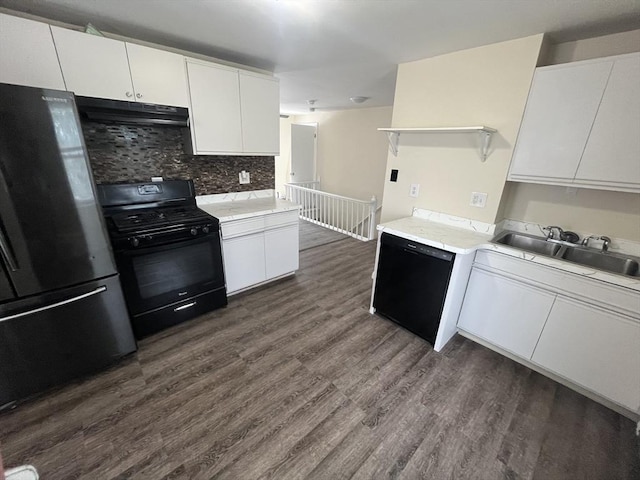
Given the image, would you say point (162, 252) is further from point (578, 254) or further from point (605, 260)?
point (605, 260)

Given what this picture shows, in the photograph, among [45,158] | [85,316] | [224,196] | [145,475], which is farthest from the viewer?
[224,196]

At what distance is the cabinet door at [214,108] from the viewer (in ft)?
7.54

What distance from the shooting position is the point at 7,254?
142 cm

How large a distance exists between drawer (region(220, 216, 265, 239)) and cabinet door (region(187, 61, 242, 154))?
2.31 feet

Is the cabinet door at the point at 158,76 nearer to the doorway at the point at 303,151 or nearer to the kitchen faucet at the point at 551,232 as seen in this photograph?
the kitchen faucet at the point at 551,232

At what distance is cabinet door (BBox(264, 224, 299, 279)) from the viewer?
2.87m

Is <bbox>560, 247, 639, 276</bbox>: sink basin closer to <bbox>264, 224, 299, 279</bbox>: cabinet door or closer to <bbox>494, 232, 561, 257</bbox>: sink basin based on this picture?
<bbox>494, 232, 561, 257</bbox>: sink basin

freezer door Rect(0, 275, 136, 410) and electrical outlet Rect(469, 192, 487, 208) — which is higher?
electrical outlet Rect(469, 192, 487, 208)

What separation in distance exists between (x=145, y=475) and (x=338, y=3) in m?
2.76

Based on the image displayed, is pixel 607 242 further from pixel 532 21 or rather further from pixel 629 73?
pixel 532 21

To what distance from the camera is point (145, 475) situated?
4.32 feet

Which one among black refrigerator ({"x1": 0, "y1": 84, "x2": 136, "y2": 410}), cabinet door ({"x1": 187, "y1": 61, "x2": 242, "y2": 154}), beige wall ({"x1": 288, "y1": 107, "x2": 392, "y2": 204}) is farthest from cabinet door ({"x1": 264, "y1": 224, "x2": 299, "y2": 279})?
beige wall ({"x1": 288, "y1": 107, "x2": 392, "y2": 204})

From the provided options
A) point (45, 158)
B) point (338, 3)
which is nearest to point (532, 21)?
point (338, 3)

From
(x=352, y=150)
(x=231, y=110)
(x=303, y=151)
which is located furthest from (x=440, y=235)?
(x=303, y=151)
